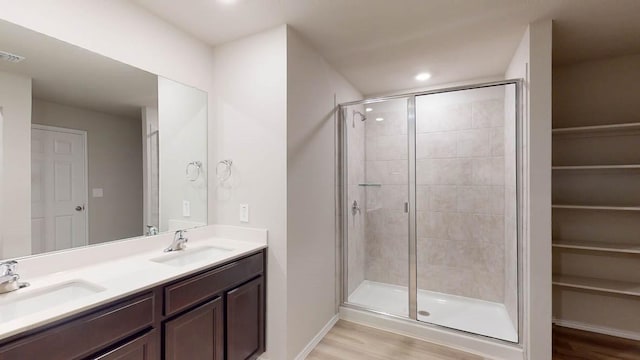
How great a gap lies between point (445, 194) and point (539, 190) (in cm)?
122

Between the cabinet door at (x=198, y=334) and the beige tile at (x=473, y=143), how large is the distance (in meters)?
2.87

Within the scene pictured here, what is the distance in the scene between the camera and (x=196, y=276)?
1541mm

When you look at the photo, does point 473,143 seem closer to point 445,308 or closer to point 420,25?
point 420,25

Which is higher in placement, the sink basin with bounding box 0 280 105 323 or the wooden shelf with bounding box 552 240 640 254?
the sink basin with bounding box 0 280 105 323

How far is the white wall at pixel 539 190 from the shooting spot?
6.40ft

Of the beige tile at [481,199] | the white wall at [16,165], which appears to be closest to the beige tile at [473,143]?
the beige tile at [481,199]

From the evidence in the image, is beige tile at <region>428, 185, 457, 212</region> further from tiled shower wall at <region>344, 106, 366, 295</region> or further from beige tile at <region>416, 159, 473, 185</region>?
tiled shower wall at <region>344, 106, 366, 295</region>

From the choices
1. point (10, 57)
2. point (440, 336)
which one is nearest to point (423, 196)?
point (440, 336)

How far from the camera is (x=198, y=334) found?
1.55 meters

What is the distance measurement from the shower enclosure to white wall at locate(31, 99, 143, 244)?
1.84 metres

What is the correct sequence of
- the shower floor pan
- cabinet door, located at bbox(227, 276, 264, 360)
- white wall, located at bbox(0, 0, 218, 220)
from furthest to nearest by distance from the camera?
the shower floor pan, cabinet door, located at bbox(227, 276, 264, 360), white wall, located at bbox(0, 0, 218, 220)

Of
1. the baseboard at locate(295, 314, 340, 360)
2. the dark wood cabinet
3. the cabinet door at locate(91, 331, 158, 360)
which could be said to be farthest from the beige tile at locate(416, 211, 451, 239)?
the cabinet door at locate(91, 331, 158, 360)

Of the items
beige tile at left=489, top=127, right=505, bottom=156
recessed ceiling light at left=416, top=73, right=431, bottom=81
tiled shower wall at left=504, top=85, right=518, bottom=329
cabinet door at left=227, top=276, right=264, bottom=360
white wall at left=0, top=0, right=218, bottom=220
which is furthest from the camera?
recessed ceiling light at left=416, top=73, right=431, bottom=81

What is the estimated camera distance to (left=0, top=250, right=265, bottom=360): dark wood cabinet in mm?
1015
